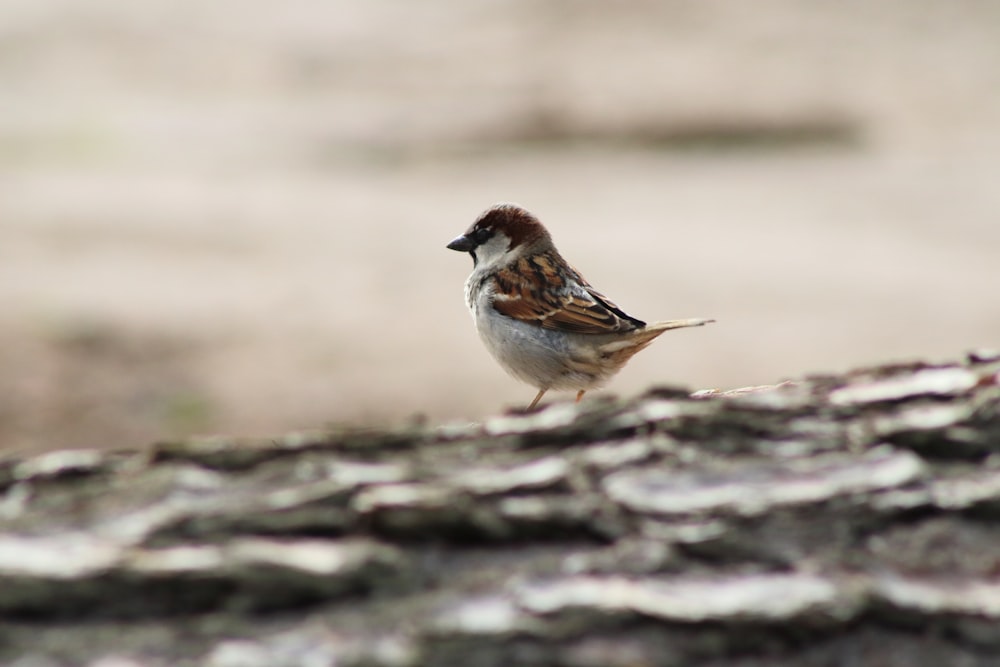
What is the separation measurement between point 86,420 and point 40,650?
816cm

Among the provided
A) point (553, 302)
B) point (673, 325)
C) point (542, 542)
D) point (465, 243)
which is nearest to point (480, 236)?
point (465, 243)

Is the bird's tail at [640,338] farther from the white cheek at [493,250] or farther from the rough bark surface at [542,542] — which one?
the rough bark surface at [542,542]

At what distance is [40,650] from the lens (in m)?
2.12

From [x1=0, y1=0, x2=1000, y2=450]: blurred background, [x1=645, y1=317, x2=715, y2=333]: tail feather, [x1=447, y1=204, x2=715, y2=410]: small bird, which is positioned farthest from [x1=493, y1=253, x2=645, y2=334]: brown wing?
[x1=0, y1=0, x2=1000, y2=450]: blurred background

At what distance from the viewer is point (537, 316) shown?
16.8ft

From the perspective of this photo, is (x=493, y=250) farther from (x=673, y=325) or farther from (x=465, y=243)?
(x=673, y=325)

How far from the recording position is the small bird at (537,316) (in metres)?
5.04

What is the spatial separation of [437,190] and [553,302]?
12514mm

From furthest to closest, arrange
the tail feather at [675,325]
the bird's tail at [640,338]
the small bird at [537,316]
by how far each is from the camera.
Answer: the small bird at [537,316], the bird's tail at [640,338], the tail feather at [675,325]

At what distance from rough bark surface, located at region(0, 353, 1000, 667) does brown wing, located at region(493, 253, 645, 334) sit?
101 inches

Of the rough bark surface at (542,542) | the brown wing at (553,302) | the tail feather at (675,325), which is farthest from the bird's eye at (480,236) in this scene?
the rough bark surface at (542,542)

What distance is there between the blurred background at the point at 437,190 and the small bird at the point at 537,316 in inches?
205

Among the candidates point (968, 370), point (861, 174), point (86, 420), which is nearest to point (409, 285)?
point (86, 420)

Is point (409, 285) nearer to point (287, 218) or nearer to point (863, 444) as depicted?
point (287, 218)
